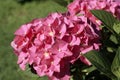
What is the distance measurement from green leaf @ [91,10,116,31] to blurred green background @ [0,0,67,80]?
3.73 meters

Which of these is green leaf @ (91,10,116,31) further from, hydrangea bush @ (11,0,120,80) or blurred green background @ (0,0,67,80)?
blurred green background @ (0,0,67,80)

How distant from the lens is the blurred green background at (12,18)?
6059mm

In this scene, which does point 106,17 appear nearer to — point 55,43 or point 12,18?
point 55,43

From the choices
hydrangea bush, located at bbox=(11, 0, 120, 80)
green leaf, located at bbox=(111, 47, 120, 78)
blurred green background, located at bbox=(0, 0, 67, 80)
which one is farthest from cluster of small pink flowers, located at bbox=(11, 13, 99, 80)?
blurred green background, located at bbox=(0, 0, 67, 80)

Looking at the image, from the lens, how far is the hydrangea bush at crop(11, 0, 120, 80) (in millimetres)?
1926

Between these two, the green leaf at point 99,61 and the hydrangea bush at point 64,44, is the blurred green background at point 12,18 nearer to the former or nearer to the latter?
the hydrangea bush at point 64,44

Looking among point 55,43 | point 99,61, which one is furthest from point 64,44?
point 99,61

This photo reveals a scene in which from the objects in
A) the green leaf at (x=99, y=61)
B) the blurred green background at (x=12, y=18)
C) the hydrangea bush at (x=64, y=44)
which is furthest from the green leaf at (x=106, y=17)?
the blurred green background at (x=12, y=18)

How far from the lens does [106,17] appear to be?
2010 millimetres

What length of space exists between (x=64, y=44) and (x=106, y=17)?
0.70 feet

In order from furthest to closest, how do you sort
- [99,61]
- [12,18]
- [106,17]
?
[12,18] < [106,17] < [99,61]

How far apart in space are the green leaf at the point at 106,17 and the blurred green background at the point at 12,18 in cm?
373

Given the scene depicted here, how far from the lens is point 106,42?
214 centimetres

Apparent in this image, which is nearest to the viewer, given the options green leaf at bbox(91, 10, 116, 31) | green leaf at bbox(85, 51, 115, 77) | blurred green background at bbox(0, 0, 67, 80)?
green leaf at bbox(85, 51, 115, 77)
